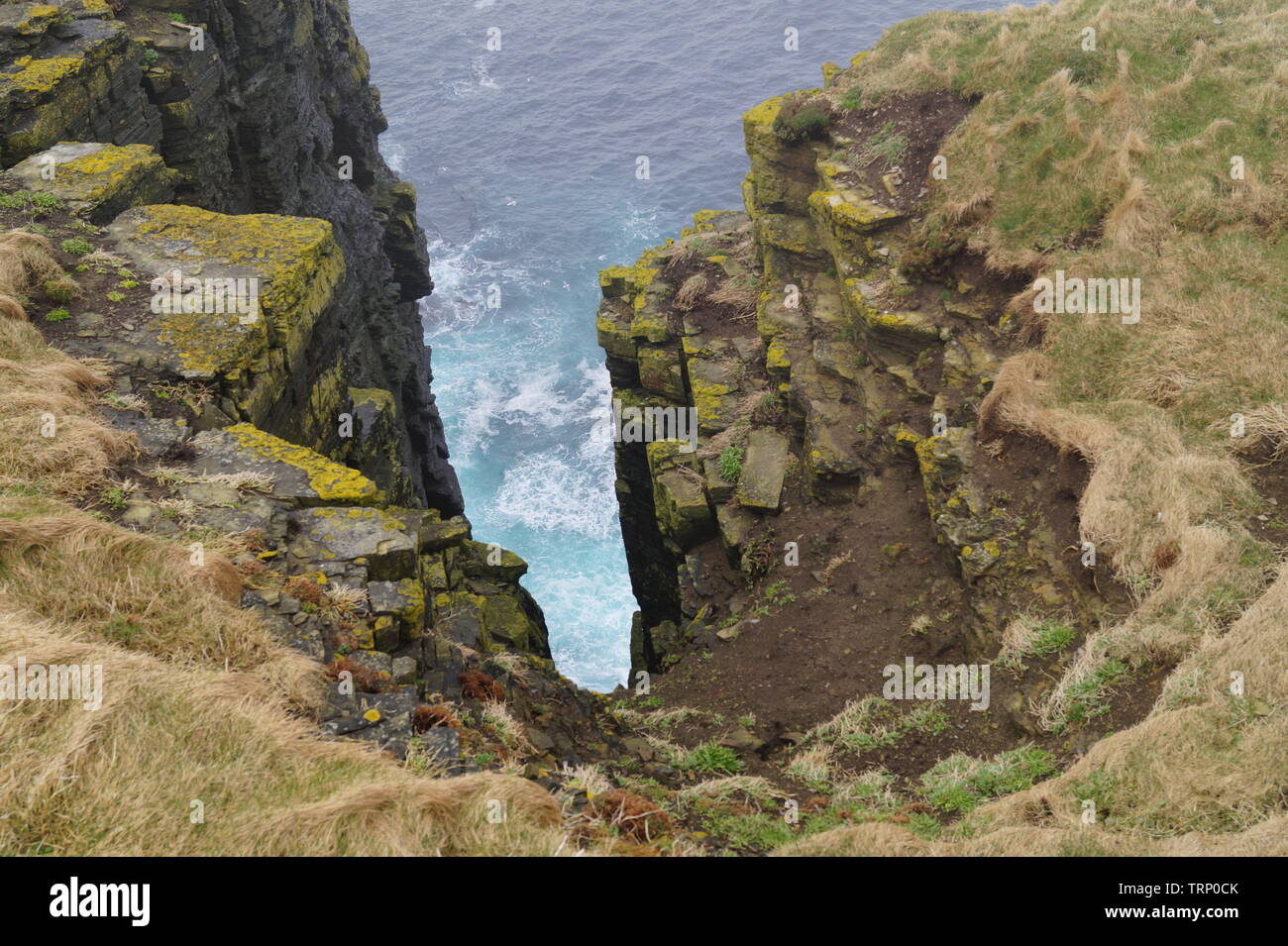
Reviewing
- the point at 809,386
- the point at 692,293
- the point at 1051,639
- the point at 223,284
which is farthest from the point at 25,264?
the point at 692,293

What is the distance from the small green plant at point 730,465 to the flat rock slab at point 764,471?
0.17 metres

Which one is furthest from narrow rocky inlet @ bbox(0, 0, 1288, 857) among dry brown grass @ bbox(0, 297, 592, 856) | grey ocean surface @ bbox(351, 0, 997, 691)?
grey ocean surface @ bbox(351, 0, 997, 691)

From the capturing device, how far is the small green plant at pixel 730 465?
67.3ft

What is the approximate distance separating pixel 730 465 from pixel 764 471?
0.89 metres

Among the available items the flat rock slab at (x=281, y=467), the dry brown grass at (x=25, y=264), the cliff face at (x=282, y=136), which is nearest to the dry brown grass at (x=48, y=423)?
the flat rock slab at (x=281, y=467)

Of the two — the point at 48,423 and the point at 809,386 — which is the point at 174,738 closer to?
the point at 48,423

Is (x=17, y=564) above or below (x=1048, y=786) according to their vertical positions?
above

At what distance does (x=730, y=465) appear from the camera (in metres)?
20.6

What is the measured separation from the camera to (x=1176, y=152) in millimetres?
17578

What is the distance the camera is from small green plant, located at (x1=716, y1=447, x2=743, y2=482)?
20500mm

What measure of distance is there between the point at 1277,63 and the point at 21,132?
23281mm

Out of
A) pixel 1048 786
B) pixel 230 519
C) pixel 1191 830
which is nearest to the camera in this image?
pixel 1191 830
